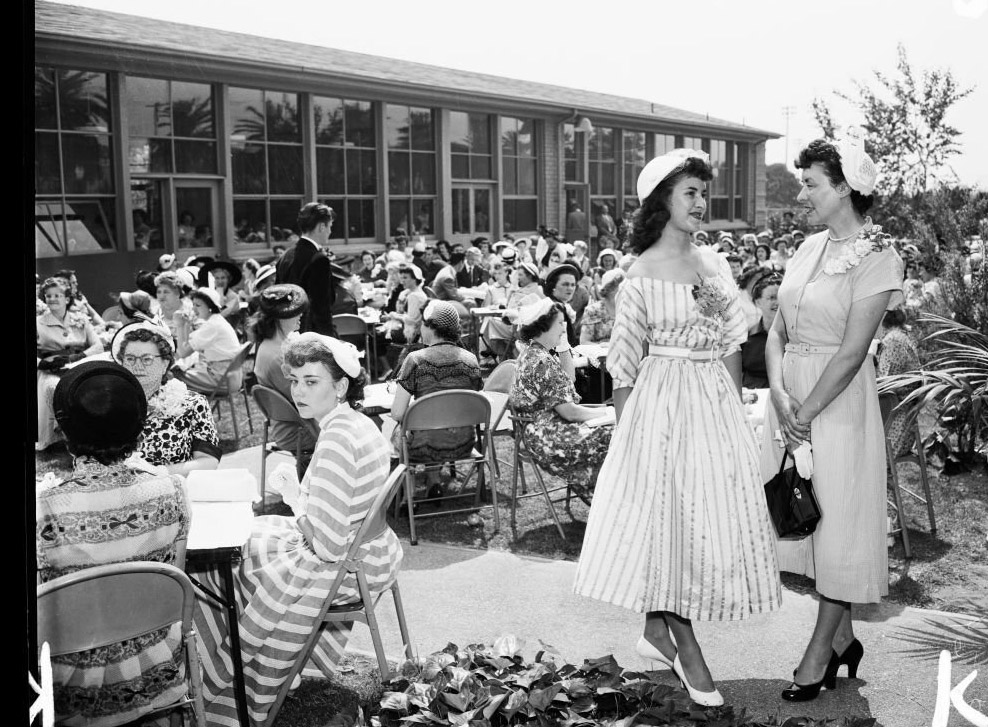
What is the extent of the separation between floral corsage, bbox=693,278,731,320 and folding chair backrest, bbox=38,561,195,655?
5.91 feet

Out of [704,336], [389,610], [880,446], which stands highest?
[704,336]

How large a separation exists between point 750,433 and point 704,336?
1.18 feet

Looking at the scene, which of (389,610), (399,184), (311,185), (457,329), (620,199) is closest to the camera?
(389,610)

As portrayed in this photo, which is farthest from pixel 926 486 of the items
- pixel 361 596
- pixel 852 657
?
pixel 361 596

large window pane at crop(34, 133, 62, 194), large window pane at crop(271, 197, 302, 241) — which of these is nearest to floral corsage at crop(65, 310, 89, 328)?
large window pane at crop(34, 133, 62, 194)

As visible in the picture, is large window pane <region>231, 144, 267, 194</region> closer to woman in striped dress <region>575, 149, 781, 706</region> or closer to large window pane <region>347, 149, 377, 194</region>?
large window pane <region>347, 149, 377, 194</region>

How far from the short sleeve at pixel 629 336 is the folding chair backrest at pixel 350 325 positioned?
19.4 ft

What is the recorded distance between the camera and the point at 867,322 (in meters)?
3.28

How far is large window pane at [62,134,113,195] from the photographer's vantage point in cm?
1523

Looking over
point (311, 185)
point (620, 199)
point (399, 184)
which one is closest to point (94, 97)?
point (311, 185)

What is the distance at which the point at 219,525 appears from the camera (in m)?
3.14

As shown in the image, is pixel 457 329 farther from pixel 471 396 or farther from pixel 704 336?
pixel 704 336

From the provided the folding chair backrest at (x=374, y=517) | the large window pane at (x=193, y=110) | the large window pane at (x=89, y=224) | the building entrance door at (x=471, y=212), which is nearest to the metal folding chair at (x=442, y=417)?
the folding chair backrest at (x=374, y=517)

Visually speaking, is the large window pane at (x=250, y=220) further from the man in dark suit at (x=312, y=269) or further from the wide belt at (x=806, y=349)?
the wide belt at (x=806, y=349)
